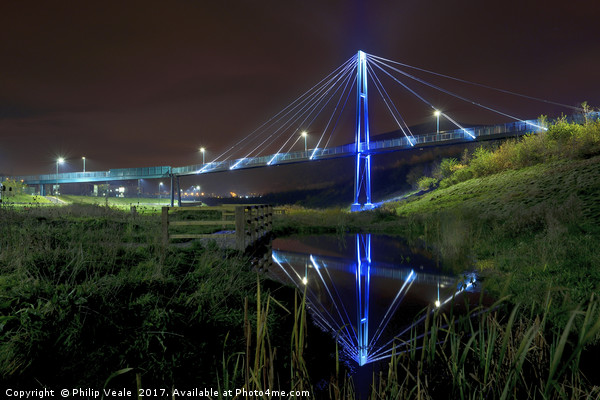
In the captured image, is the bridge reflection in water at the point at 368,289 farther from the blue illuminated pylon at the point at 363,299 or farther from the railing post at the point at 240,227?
the railing post at the point at 240,227

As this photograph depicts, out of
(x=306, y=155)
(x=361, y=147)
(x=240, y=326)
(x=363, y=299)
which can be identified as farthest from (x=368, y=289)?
(x=306, y=155)

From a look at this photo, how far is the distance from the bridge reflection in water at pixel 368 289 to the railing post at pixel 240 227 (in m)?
1.19

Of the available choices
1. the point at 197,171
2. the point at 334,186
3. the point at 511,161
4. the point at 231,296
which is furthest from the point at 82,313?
the point at 334,186

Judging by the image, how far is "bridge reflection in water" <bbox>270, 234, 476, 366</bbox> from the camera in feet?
18.2

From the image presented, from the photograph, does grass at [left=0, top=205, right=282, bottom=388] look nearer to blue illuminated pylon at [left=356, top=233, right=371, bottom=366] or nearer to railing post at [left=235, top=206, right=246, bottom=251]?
blue illuminated pylon at [left=356, top=233, right=371, bottom=366]

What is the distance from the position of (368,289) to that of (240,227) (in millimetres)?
3812

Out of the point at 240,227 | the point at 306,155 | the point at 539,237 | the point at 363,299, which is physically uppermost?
the point at 306,155

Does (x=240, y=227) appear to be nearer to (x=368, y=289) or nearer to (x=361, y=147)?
(x=368, y=289)

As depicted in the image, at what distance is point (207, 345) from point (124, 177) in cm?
8325

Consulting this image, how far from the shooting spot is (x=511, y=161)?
33.1 meters

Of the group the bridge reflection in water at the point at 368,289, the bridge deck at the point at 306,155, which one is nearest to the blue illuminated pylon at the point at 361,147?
the bridge deck at the point at 306,155

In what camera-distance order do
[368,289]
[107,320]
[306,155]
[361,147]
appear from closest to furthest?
[107,320] → [368,289] → [361,147] → [306,155]

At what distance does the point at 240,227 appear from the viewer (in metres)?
10.1

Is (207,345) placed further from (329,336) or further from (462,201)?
(462,201)
